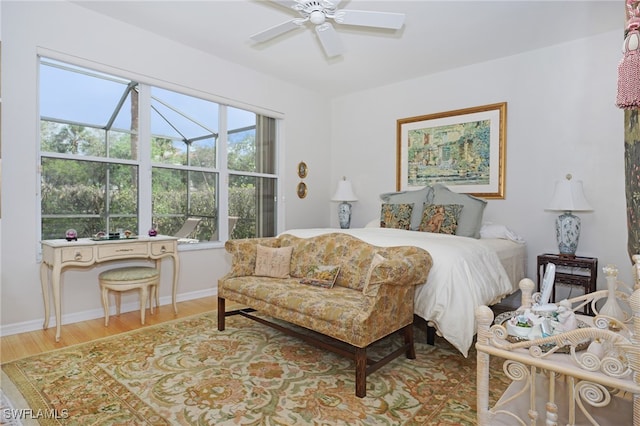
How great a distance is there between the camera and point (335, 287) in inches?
111

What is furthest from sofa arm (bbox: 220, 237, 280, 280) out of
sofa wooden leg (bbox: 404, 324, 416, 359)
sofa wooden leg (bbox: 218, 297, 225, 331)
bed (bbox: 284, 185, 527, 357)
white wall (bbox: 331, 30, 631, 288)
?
white wall (bbox: 331, 30, 631, 288)

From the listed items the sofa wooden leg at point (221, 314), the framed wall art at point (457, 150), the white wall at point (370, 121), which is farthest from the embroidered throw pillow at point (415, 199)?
the sofa wooden leg at point (221, 314)

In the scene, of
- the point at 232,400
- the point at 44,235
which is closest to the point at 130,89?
the point at 44,235

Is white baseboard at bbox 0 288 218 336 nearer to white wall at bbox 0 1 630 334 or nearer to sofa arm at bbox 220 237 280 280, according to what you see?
white wall at bbox 0 1 630 334

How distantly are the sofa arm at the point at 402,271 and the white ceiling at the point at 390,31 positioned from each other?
7.23 feet

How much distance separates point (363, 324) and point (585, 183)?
309 cm

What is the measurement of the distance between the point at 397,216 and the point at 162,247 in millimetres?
2617

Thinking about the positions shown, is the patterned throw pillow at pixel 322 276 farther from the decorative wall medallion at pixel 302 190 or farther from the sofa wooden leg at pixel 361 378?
the decorative wall medallion at pixel 302 190

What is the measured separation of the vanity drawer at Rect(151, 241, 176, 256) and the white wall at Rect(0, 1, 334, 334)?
19.8 inches

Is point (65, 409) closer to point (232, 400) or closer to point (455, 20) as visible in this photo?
point (232, 400)

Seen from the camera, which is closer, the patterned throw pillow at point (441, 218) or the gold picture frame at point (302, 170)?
the patterned throw pillow at point (441, 218)

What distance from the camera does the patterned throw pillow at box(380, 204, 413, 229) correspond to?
13.6ft

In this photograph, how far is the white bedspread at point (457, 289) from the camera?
232 cm

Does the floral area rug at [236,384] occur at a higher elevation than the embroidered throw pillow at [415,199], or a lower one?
lower
